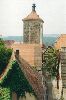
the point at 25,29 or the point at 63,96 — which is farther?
the point at 25,29

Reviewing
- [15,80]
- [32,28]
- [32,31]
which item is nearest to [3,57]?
[15,80]

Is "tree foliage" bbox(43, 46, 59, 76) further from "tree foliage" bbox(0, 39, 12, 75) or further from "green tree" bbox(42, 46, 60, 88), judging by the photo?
"tree foliage" bbox(0, 39, 12, 75)

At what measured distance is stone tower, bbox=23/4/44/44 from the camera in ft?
192

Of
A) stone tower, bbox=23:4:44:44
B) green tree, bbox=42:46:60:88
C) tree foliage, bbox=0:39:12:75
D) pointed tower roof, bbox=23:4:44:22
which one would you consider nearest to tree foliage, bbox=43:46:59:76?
green tree, bbox=42:46:60:88

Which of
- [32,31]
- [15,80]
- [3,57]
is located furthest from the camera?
[32,31]

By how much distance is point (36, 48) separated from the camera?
119 feet

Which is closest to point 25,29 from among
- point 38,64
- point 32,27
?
point 32,27

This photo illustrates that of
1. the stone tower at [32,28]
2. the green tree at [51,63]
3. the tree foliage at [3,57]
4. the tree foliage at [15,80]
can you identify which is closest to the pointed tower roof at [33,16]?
the stone tower at [32,28]

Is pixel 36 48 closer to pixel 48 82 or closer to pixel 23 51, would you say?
pixel 23 51

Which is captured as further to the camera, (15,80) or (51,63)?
(51,63)

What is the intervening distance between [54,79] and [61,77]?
1.48 metres

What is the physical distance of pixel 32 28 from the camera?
192ft

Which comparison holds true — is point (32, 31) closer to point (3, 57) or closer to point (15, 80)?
point (3, 57)

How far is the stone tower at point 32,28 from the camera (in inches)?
2304
